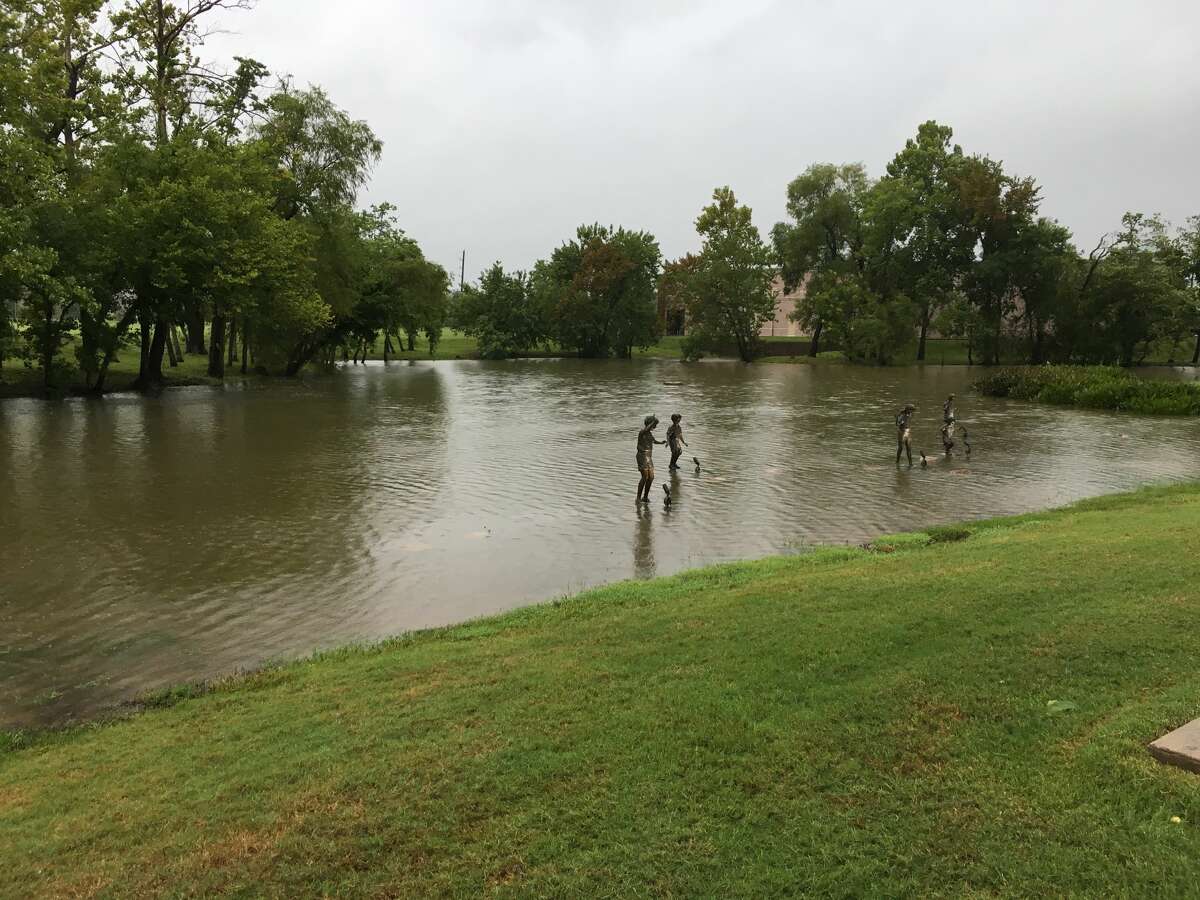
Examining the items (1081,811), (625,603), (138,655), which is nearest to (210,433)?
(138,655)

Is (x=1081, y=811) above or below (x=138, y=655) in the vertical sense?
above

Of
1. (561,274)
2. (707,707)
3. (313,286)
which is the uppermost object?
(561,274)

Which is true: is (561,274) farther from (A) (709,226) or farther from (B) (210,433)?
(B) (210,433)

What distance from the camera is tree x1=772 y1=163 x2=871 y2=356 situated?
79812 millimetres

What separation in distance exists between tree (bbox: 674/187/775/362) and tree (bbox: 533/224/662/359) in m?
7.80

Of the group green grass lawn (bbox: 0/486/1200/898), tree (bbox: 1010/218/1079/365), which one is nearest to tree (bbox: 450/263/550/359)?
tree (bbox: 1010/218/1079/365)

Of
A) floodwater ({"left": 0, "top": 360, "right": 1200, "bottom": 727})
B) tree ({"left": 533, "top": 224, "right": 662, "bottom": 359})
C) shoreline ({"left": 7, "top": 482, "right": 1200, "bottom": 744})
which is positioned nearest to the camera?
shoreline ({"left": 7, "top": 482, "right": 1200, "bottom": 744})

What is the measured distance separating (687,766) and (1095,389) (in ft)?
121

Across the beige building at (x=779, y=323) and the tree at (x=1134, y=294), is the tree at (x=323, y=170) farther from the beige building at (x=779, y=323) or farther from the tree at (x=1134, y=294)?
the beige building at (x=779, y=323)

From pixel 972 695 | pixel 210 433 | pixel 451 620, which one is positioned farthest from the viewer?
pixel 210 433

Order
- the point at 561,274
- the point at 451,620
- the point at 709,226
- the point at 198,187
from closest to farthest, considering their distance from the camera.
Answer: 1. the point at 451,620
2. the point at 198,187
3. the point at 709,226
4. the point at 561,274

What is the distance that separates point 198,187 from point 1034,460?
31.5 metres

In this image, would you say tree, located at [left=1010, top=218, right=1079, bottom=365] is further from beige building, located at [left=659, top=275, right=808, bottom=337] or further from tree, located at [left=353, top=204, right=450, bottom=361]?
tree, located at [left=353, top=204, right=450, bottom=361]

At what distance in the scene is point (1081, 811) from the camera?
3889 millimetres
